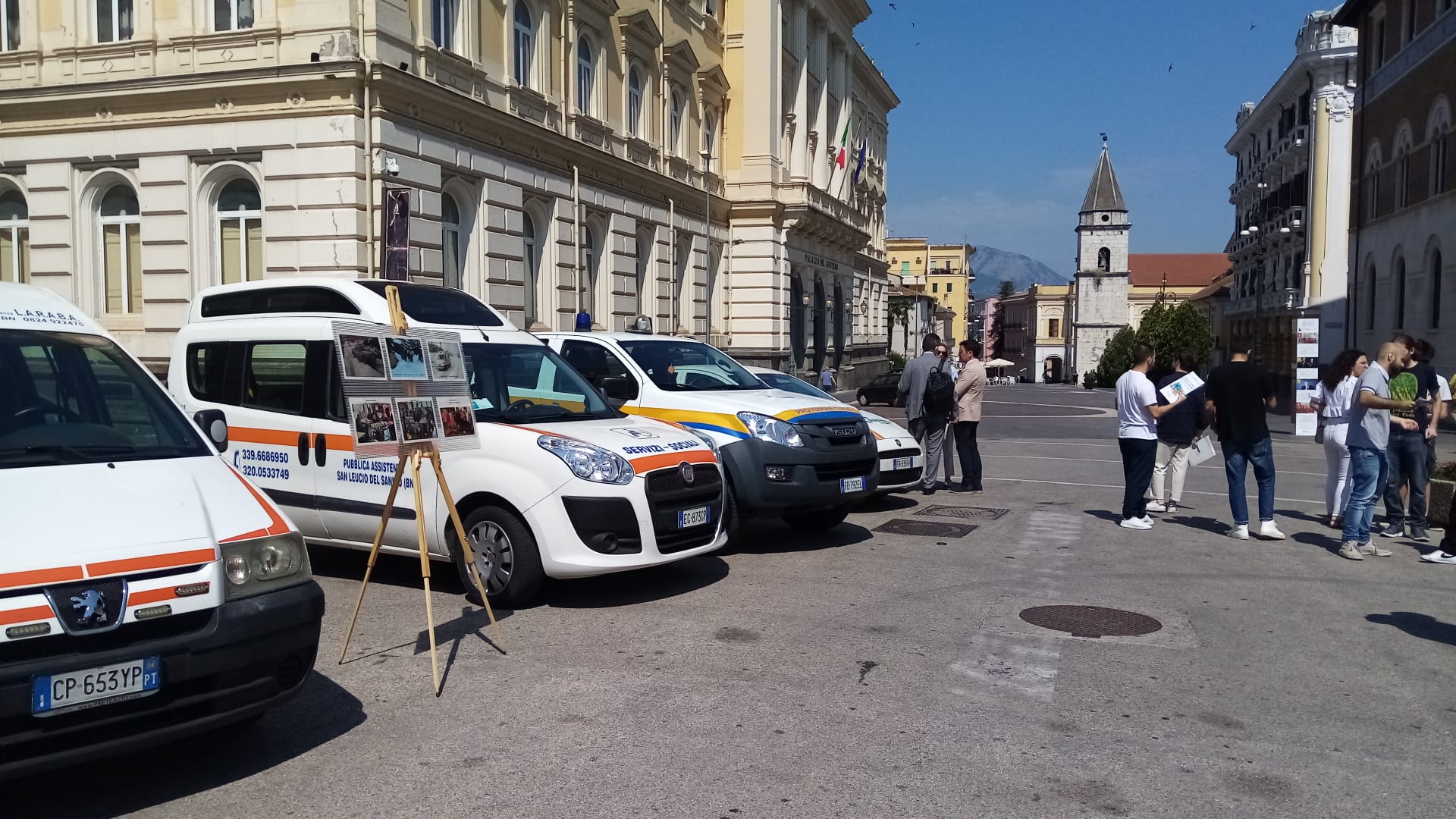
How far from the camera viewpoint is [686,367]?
1075 centimetres

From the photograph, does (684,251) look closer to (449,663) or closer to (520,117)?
(520,117)

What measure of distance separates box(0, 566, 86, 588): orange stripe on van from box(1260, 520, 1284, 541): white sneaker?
10.1 meters

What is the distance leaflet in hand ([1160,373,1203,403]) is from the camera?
11.6 metres

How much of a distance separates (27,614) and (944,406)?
11186 millimetres

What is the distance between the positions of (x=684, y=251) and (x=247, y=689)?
30191mm

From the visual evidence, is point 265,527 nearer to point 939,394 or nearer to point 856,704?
point 856,704

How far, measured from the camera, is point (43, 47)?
65.7ft

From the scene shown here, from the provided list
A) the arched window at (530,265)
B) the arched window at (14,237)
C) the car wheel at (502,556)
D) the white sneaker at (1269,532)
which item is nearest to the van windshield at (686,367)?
the car wheel at (502,556)

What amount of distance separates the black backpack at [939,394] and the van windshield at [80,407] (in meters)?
9.79

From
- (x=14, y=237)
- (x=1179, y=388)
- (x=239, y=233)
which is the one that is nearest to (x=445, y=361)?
(x=1179, y=388)

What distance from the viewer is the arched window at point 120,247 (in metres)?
20.2

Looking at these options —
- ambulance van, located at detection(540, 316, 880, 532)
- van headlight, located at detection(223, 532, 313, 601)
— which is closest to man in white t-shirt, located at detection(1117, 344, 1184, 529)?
ambulance van, located at detection(540, 316, 880, 532)

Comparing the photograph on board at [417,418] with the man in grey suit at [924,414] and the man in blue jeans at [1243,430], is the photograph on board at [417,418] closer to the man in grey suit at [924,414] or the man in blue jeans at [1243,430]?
the man in blue jeans at [1243,430]

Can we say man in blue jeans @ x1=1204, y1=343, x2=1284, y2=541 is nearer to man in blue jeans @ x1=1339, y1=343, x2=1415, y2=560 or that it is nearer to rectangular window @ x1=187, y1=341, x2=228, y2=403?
man in blue jeans @ x1=1339, y1=343, x2=1415, y2=560
